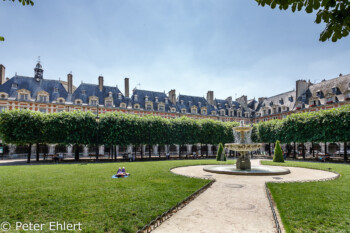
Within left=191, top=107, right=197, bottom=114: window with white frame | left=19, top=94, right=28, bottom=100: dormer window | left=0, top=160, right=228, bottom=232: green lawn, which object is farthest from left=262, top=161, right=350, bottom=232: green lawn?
left=191, top=107, right=197, bottom=114: window with white frame

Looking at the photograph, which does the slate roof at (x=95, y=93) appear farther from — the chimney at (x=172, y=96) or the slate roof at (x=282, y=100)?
the slate roof at (x=282, y=100)

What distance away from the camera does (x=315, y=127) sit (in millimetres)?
30719

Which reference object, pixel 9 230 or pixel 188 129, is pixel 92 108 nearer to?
pixel 188 129

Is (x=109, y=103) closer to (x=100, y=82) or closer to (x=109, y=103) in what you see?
(x=109, y=103)

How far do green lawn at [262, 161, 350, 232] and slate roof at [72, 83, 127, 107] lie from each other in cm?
4541

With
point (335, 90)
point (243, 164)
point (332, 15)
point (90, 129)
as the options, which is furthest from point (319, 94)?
point (332, 15)

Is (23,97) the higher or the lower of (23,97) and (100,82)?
the lower

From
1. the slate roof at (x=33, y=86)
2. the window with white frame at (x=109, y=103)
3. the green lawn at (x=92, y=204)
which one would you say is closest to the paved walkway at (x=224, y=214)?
the green lawn at (x=92, y=204)

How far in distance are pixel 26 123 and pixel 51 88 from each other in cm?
2129

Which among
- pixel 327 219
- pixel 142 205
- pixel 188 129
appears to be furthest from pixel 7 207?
pixel 188 129

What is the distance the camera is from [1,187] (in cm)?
932

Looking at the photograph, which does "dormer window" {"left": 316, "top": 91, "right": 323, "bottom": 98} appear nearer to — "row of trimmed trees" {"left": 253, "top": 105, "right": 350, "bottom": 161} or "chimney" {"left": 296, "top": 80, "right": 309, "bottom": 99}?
"chimney" {"left": 296, "top": 80, "right": 309, "bottom": 99}

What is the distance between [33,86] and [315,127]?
5155 centimetres

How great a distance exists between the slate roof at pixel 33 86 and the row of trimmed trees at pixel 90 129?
18.1 m
